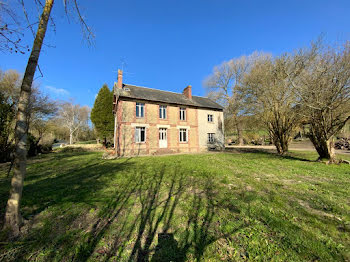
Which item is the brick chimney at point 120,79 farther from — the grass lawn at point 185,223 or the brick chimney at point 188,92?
the grass lawn at point 185,223

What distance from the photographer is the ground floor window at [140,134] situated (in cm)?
1587

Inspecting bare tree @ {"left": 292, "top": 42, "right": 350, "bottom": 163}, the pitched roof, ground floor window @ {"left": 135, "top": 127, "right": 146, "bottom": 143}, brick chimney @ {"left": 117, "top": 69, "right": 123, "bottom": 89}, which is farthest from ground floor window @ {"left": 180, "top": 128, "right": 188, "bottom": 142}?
bare tree @ {"left": 292, "top": 42, "right": 350, "bottom": 163}

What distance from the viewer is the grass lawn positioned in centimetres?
231

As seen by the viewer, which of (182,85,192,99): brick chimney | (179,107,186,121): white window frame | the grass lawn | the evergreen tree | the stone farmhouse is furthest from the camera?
the evergreen tree

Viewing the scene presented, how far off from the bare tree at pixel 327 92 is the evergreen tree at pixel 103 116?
25.9m

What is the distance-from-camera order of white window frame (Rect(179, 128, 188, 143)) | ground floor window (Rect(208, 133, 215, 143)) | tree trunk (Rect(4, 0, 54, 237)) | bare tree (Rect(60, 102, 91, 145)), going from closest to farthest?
tree trunk (Rect(4, 0, 54, 237))
white window frame (Rect(179, 128, 188, 143))
ground floor window (Rect(208, 133, 215, 143))
bare tree (Rect(60, 102, 91, 145))

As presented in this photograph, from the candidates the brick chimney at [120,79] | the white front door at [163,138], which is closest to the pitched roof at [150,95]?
the brick chimney at [120,79]

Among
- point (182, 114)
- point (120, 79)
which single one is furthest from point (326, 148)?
point (120, 79)

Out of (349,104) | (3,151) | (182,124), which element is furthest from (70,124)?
(349,104)

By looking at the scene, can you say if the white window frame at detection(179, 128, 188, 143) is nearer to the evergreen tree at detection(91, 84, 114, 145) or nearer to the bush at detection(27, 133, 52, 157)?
the evergreen tree at detection(91, 84, 114, 145)

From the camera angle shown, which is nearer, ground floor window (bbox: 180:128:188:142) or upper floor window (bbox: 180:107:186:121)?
ground floor window (bbox: 180:128:188:142)

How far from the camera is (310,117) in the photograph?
9.24 metres

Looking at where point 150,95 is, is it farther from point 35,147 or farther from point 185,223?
point 185,223

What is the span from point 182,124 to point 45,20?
15.6 meters
